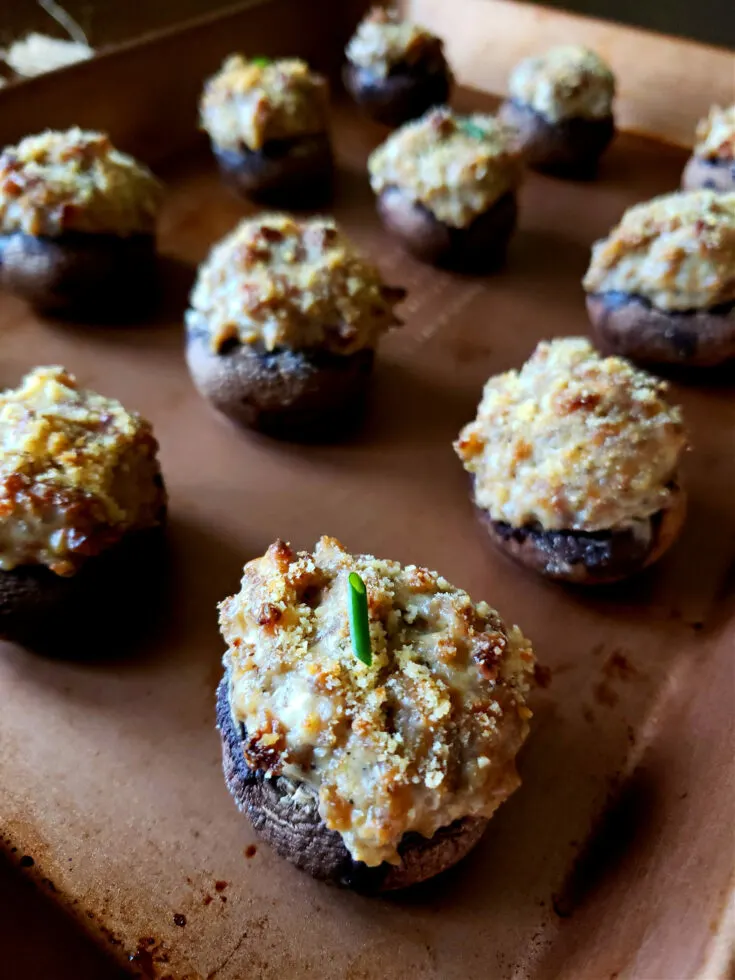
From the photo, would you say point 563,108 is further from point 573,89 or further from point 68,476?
point 68,476

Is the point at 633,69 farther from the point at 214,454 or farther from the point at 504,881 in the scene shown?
the point at 504,881

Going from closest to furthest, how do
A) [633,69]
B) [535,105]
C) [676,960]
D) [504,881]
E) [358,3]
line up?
[676,960] → [504,881] → [535,105] → [633,69] → [358,3]

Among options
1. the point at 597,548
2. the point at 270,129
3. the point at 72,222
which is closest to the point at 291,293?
the point at 72,222

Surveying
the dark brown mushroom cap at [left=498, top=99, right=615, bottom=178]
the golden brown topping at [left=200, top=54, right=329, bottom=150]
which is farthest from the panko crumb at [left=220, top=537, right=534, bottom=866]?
the dark brown mushroom cap at [left=498, top=99, right=615, bottom=178]

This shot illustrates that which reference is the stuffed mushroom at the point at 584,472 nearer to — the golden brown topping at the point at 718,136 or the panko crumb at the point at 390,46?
the golden brown topping at the point at 718,136

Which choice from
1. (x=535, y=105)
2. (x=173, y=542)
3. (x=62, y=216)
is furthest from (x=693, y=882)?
(x=535, y=105)

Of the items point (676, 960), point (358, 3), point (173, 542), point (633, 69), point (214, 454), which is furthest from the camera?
point (358, 3)
